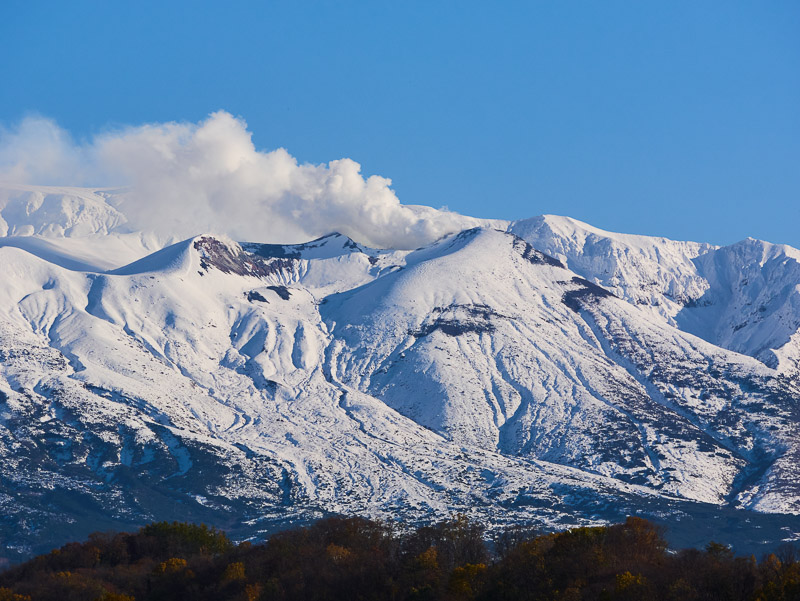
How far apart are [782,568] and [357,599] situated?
40683mm

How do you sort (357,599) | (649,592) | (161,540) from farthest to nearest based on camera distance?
(161,540)
(357,599)
(649,592)

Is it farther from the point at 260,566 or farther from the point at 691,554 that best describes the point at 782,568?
the point at 260,566

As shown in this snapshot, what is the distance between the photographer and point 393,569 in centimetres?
12769

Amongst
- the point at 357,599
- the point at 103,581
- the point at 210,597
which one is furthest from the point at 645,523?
the point at 103,581

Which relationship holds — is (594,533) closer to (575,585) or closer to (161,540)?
(575,585)

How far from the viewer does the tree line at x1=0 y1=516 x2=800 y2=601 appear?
347 ft

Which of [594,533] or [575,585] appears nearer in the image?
[575,585]

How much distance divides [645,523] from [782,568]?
27.9 meters

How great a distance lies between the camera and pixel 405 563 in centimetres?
12788

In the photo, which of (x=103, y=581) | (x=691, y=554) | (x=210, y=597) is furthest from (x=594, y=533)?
(x=103, y=581)

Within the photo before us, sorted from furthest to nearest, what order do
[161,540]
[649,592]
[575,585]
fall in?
[161,540] < [575,585] < [649,592]

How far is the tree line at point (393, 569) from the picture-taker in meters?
106

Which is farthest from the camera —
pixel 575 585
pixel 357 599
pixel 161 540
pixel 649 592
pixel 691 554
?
pixel 161 540

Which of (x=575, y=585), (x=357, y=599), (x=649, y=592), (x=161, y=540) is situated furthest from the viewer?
(x=161, y=540)
